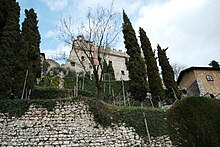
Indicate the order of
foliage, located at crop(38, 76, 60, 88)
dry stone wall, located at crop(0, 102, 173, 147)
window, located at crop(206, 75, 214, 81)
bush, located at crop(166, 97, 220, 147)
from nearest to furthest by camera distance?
bush, located at crop(166, 97, 220, 147) < dry stone wall, located at crop(0, 102, 173, 147) < foliage, located at crop(38, 76, 60, 88) < window, located at crop(206, 75, 214, 81)

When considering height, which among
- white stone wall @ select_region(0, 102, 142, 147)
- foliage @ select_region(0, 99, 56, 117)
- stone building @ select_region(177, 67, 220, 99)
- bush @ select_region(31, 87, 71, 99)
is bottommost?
white stone wall @ select_region(0, 102, 142, 147)

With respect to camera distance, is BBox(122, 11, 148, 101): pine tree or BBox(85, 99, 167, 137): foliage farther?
BBox(122, 11, 148, 101): pine tree

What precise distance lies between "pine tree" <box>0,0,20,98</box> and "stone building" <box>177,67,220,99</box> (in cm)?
1782

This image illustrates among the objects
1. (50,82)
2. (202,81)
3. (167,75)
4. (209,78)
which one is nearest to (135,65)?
(167,75)

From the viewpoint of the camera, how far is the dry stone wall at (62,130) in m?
10.2

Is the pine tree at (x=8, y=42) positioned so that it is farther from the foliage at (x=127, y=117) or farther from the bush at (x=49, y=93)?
the foliage at (x=127, y=117)

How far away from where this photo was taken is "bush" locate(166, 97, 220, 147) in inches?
241

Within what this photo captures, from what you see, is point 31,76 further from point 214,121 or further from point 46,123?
point 214,121

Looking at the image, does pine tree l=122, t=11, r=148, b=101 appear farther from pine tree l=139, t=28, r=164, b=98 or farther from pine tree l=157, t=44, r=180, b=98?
pine tree l=157, t=44, r=180, b=98

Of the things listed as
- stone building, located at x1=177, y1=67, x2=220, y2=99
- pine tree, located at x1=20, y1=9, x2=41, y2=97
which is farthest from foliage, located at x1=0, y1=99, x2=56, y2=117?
stone building, located at x1=177, y1=67, x2=220, y2=99

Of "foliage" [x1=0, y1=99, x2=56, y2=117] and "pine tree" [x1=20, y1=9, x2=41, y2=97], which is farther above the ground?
"pine tree" [x1=20, y1=9, x2=41, y2=97]

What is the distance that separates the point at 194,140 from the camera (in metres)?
6.25

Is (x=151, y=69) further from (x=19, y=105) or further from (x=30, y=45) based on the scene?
(x=19, y=105)

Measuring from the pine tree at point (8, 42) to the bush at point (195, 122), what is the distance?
9.76 meters
